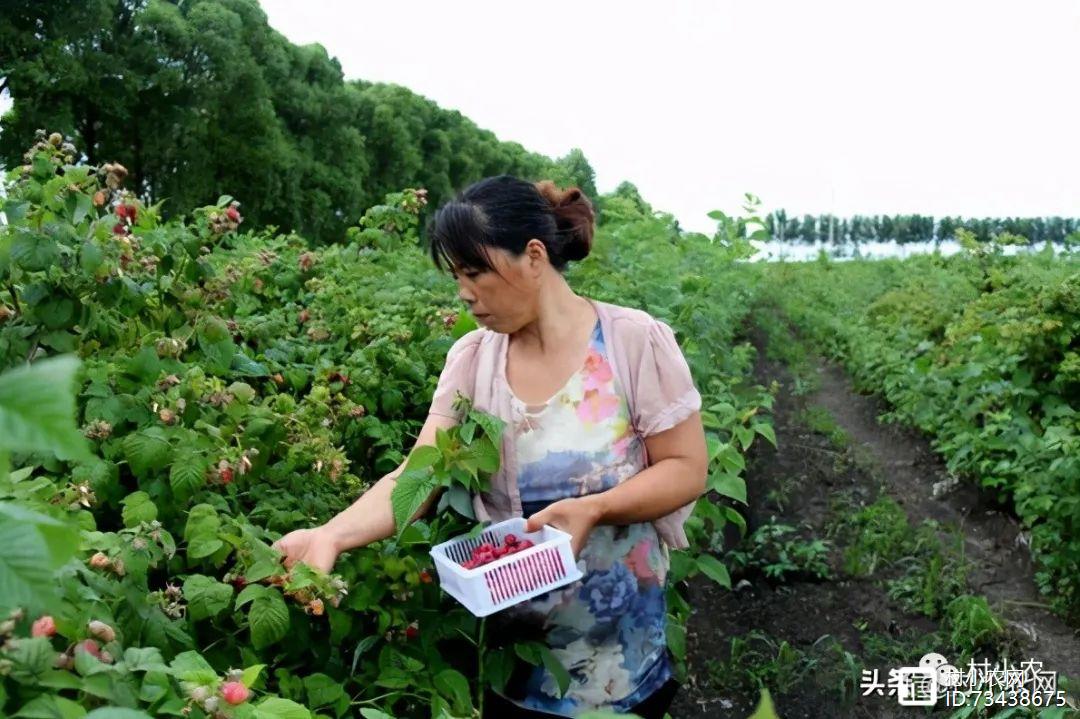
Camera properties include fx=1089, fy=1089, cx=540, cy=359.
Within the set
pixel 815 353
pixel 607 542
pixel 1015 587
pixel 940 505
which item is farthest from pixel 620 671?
pixel 815 353

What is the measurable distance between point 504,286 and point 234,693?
1.05m

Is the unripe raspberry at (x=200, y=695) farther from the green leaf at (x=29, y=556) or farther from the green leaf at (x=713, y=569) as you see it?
the green leaf at (x=713, y=569)

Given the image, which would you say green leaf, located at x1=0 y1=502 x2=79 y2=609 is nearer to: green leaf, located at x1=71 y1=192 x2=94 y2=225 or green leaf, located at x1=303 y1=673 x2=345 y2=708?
green leaf, located at x1=303 y1=673 x2=345 y2=708

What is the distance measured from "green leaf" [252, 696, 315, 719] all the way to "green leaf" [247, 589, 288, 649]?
17.4 inches

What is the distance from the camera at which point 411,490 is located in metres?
2.05

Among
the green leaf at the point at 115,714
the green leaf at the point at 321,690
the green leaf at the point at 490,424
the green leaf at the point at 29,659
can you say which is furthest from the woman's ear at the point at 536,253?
the green leaf at the point at 115,714

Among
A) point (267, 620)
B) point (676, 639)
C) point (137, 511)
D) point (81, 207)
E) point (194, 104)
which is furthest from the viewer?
point (194, 104)

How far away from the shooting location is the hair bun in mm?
2178

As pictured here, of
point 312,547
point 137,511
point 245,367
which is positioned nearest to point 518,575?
point 312,547

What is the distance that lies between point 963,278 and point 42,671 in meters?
9.88

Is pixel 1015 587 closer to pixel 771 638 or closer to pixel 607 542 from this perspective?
pixel 771 638

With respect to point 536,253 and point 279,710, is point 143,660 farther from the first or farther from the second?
point 536,253

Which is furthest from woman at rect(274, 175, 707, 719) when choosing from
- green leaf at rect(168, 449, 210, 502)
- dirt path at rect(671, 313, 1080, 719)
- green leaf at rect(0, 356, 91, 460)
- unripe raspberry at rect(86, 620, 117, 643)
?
dirt path at rect(671, 313, 1080, 719)

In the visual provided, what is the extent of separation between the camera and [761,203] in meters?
5.60
